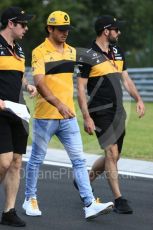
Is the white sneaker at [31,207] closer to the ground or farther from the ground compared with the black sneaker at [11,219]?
closer to the ground

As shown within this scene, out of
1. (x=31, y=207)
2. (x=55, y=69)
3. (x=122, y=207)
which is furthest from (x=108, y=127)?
(x=31, y=207)

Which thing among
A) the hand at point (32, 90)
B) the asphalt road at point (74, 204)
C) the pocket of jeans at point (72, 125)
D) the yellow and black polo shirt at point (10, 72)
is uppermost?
the yellow and black polo shirt at point (10, 72)

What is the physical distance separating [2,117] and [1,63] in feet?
1.67

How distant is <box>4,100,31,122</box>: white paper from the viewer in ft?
23.3

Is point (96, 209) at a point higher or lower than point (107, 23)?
lower

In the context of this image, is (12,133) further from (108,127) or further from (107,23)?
(107,23)

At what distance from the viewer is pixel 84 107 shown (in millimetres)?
8000

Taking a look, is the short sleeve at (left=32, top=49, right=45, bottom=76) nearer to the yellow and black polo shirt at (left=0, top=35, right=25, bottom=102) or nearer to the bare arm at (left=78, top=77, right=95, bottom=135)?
the yellow and black polo shirt at (left=0, top=35, right=25, bottom=102)

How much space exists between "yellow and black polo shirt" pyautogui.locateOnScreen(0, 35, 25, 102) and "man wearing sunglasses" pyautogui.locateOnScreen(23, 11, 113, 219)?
270 mm

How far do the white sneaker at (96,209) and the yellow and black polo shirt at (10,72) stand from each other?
133 centimetres

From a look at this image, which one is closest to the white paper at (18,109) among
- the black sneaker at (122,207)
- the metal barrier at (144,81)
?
the black sneaker at (122,207)

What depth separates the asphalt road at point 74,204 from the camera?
24.6 ft

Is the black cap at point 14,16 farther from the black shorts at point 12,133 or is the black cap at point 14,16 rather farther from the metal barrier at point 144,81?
the metal barrier at point 144,81

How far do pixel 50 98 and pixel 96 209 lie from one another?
1.20 m
